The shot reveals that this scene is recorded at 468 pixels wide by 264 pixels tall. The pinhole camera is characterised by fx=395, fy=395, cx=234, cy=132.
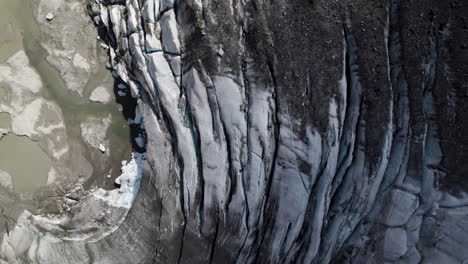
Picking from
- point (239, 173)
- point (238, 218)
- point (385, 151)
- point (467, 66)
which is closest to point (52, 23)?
point (239, 173)

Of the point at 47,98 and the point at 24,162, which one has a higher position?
the point at 47,98

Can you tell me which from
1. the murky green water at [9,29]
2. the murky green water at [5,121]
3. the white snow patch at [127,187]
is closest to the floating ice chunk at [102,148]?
the white snow patch at [127,187]

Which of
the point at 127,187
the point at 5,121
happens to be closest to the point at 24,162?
the point at 5,121

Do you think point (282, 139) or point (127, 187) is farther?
point (127, 187)

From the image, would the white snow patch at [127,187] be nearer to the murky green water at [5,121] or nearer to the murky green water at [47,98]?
the murky green water at [47,98]

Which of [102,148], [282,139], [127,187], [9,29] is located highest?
[9,29]

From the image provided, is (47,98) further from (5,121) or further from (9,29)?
(9,29)

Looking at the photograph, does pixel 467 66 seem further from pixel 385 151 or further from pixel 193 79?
pixel 193 79
